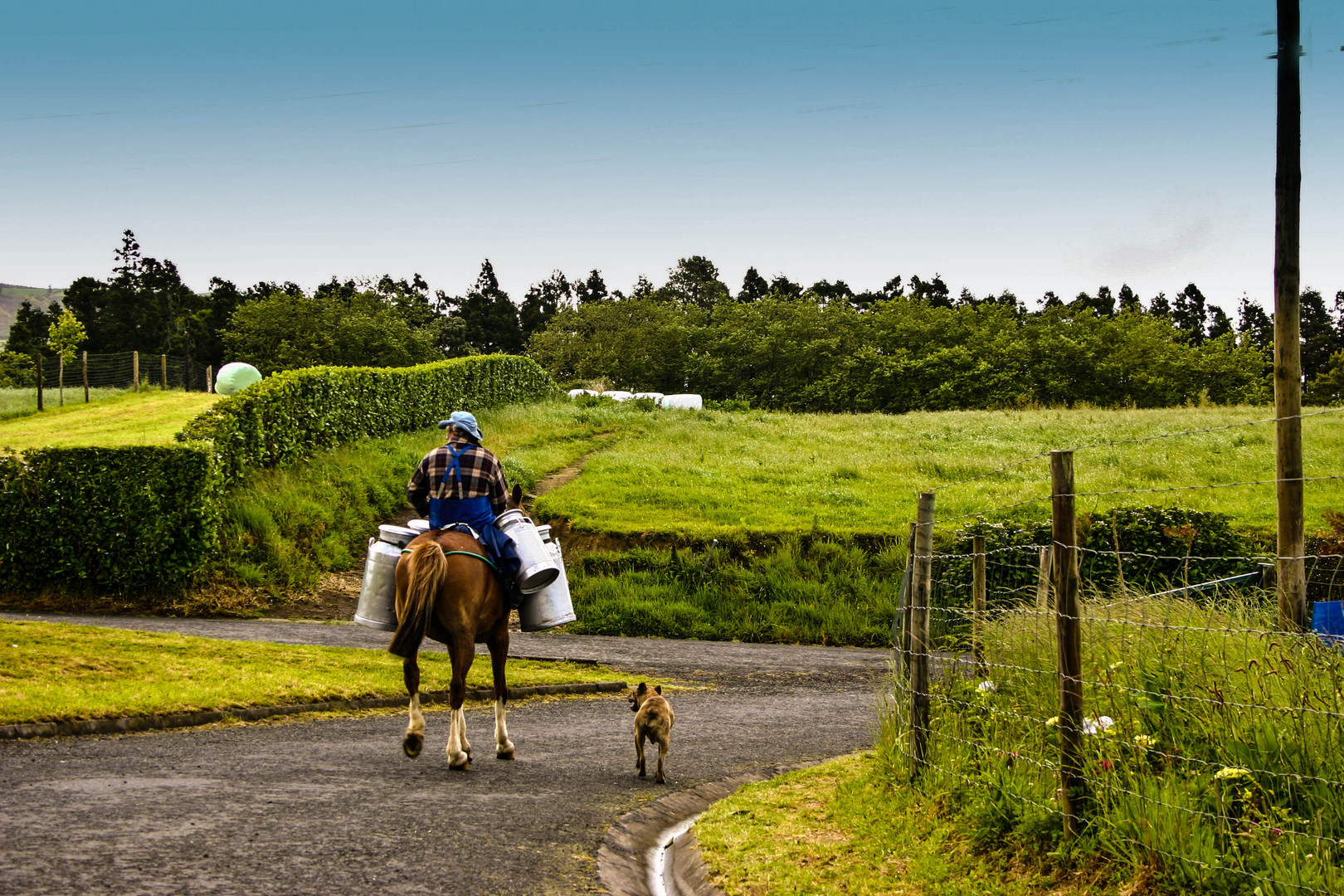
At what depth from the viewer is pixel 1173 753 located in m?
5.99

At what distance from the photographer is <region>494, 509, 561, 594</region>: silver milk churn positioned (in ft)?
31.8

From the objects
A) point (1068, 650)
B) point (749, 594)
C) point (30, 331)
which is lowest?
point (749, 594)

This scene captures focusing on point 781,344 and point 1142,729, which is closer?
point 1142,729

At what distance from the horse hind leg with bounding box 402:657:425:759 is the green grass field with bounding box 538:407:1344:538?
12886 millimetres

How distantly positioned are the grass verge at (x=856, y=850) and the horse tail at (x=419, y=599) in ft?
9.13

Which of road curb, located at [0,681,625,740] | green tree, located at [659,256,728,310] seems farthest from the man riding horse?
green tree, located at [659,256,728,310]

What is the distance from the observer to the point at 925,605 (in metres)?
7.94

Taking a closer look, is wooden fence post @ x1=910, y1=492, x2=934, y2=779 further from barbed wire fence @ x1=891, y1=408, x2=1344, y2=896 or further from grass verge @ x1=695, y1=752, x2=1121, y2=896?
grass verge @ x1=695, y1=752, x2=1121, y2=896

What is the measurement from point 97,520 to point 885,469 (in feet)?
72.2

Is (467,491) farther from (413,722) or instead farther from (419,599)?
(413,722)

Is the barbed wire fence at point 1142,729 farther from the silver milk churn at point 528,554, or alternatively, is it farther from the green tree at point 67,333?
the green tree at point 67,333

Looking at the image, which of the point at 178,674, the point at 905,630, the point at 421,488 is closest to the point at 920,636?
the point at 905,630

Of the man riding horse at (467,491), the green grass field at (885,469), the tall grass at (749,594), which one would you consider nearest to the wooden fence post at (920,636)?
the man riding horse at (467,491)

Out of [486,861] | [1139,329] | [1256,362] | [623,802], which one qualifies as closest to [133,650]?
[623,802]
